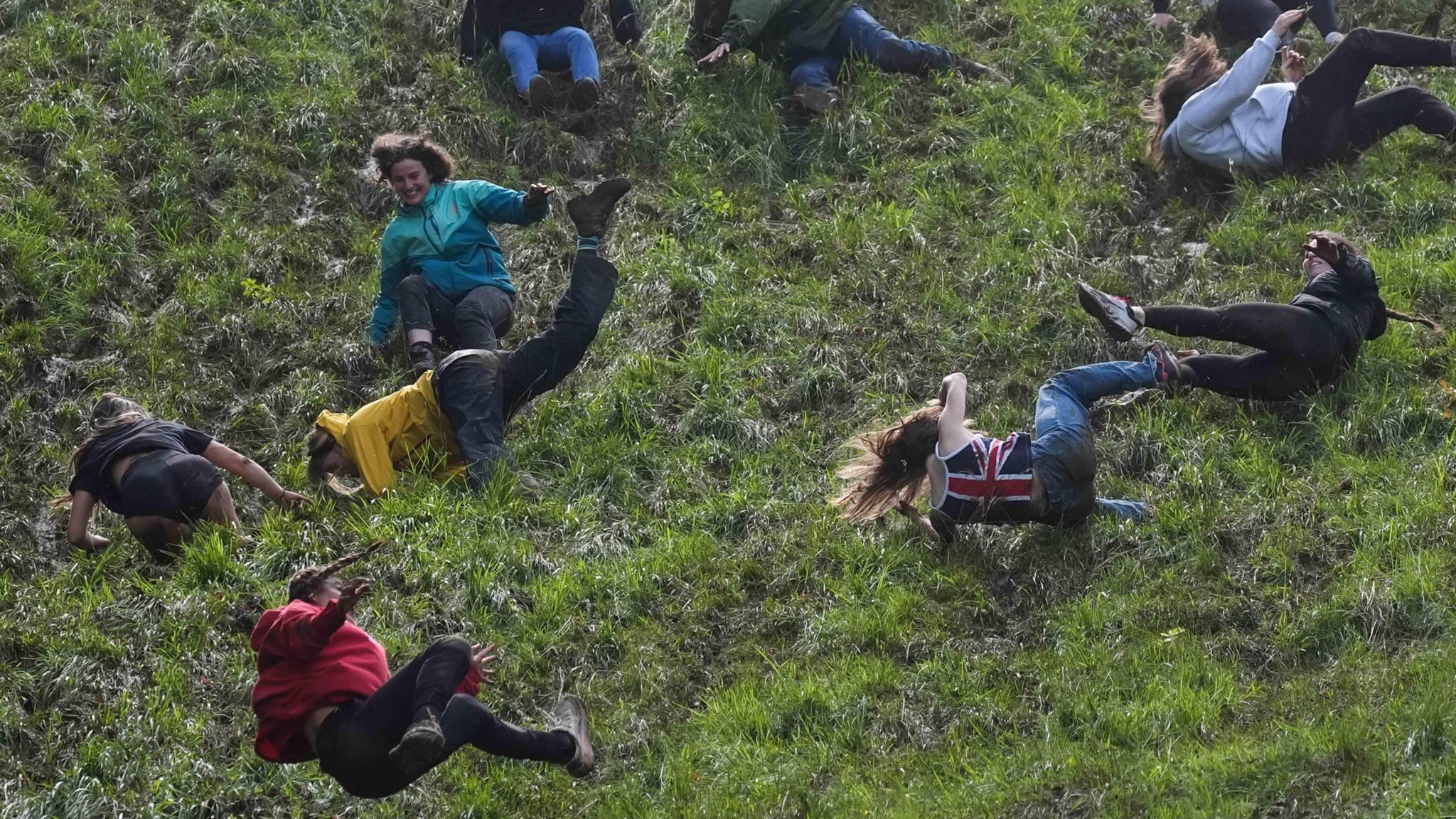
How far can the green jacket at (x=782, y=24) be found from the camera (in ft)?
34.1

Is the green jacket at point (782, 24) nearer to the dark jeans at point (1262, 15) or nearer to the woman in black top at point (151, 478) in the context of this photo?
the dark jeans at point (1262, 15)

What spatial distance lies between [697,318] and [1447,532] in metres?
4.45

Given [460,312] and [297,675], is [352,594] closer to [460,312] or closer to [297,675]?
[297,675]

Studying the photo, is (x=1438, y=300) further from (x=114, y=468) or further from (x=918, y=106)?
(x=114, y=468)

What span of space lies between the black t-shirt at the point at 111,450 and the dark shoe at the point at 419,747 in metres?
3.03

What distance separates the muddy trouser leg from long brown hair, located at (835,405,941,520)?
1580 mm

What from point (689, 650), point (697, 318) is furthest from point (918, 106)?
point (689, 650)

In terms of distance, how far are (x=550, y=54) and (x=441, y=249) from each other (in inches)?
107

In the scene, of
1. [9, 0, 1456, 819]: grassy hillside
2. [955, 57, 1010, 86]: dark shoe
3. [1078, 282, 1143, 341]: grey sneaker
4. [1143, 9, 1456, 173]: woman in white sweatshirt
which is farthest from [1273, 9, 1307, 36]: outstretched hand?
[1078, 282, 1143, 341]: grey sneaker

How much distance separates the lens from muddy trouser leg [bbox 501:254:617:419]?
7578 mm

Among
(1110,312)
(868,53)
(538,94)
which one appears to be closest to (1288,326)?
(1110,312)

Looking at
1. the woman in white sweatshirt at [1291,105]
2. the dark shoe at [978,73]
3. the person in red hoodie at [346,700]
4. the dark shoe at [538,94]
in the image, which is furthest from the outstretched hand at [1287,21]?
the person in red hoodie at [346,700]

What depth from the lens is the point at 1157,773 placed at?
5.38 m

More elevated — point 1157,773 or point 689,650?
point 1157,773
